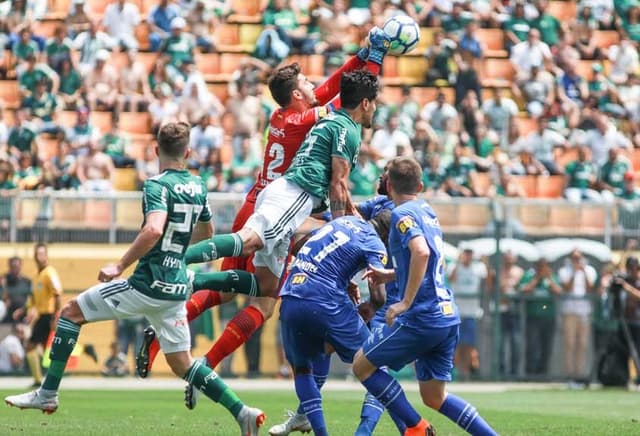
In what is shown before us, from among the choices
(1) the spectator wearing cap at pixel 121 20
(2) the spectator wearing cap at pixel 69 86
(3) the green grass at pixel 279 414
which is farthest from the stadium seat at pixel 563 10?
(3) the green grass at pixel 279 414

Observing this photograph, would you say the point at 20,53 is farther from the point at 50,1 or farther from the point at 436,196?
the point at 436,196

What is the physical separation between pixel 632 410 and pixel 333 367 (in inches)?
263

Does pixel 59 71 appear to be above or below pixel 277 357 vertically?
above

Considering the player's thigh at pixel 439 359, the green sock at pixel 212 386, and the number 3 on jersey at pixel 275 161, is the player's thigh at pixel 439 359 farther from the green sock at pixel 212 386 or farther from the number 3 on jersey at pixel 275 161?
the number 3 on jersey at pixel 275 161

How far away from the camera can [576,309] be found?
73.3 ft

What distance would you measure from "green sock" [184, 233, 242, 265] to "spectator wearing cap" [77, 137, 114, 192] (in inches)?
446

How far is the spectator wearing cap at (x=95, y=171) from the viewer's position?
23.0 meters

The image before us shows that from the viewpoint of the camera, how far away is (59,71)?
2538cm

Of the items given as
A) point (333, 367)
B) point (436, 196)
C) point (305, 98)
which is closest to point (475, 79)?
point (436, 196)

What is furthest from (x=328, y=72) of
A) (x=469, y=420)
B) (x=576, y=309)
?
(x=469, y=420)

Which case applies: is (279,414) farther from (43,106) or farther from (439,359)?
(43,106)

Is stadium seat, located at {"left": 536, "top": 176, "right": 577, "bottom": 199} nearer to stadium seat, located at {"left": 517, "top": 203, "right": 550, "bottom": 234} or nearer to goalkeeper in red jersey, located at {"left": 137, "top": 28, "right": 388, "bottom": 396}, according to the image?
stadium seat, located at {"left": 517, "top": 203, "right": 550, "bottom": 234}

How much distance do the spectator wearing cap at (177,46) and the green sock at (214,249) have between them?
13911mm

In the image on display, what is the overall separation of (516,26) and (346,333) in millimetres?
17494
